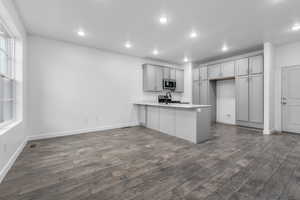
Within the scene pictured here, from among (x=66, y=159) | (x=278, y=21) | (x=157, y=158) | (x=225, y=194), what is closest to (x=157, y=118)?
(x=157, y=158)

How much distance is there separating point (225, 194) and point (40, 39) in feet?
17.0

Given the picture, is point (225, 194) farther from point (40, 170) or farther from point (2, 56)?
point (2, 56)

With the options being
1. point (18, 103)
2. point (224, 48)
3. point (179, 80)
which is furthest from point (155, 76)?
point (18, 103)

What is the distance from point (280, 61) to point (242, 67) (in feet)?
3.28

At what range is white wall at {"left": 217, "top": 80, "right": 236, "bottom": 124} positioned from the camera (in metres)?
5.63

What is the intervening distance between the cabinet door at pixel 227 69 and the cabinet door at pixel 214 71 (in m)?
0.16

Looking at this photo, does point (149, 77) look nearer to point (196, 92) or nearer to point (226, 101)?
point (196, 92)

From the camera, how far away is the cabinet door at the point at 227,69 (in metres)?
5.15

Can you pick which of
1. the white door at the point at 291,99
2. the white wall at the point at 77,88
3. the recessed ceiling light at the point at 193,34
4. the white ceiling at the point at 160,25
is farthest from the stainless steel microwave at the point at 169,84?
the white door at the point at 291,99

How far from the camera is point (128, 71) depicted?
527cm

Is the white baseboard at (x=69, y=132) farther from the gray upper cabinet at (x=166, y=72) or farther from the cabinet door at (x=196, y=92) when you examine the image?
the cabinet door at (x=196, y=92)

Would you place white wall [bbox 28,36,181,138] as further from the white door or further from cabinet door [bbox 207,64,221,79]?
the white door

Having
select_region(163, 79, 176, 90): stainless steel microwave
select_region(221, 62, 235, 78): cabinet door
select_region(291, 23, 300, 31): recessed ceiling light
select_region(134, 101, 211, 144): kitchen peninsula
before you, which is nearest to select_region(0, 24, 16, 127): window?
select_region(134, 101, 211, 144): kitchen peninsula

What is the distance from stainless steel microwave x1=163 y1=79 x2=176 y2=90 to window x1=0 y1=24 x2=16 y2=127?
4.65m
